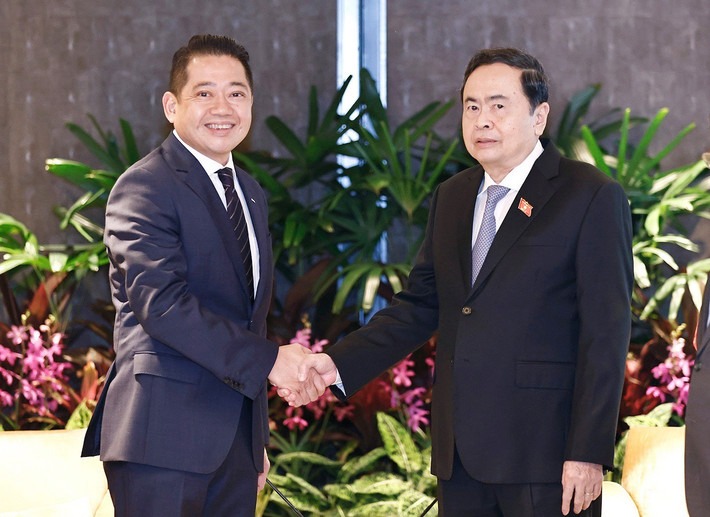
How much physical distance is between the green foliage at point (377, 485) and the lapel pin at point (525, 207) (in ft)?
5.37

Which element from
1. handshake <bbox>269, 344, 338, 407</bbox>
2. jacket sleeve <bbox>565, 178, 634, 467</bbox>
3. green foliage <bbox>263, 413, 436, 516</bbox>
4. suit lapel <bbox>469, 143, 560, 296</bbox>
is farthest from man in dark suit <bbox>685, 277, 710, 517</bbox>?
green foliage <bbox>263, 413, 436, 516</bbox>

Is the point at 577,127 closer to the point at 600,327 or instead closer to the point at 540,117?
the point at 540,117

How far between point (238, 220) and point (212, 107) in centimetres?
29

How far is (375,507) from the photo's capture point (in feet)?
12.3

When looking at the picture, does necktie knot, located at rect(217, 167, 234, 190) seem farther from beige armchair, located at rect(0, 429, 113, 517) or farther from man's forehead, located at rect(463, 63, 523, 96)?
beige armchair, located at rect(0, 429, 113, 517)

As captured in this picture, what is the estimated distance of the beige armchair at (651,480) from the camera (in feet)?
11.5

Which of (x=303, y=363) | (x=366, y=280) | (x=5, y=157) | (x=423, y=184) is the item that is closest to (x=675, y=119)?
(x=423, y=184)

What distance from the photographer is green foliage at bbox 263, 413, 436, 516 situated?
3.75 meters

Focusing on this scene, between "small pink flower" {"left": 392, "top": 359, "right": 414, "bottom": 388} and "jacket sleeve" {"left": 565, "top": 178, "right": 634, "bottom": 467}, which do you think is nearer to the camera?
"jacket sleeve" {"left": 565, "top": 178, "right": 634, "bottom": 467}

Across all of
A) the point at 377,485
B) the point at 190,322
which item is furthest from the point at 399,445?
the point at 190,322

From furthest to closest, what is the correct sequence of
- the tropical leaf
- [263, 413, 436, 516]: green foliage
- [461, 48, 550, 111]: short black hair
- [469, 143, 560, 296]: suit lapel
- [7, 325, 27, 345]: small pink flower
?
[7, 325, 27, 345]: small pink flower → the tropical leaf → [263, 413, 436, 516]: green foliage → [461, 48, 550, 111]: short black hair → [469, 143, 560, 296]: suit lapel

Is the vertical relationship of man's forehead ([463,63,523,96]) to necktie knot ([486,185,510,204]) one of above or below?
above

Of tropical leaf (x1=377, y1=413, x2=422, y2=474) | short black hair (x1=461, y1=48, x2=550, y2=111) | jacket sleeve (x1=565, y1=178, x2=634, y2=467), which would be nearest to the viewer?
jacket sleeve (x1=565, y1=178, x2=634, y2=467)

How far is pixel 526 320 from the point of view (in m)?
2.32
